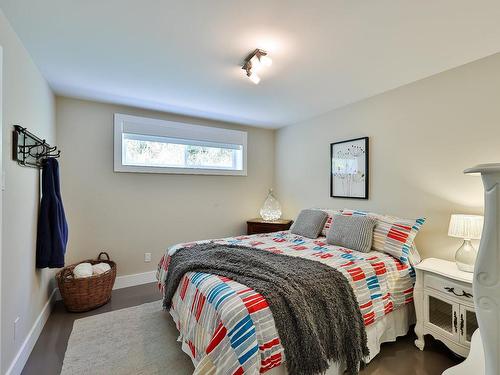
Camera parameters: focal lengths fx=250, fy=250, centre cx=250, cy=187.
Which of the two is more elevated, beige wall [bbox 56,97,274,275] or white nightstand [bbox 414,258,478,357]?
beige wall [bbox 56,97,274,275]

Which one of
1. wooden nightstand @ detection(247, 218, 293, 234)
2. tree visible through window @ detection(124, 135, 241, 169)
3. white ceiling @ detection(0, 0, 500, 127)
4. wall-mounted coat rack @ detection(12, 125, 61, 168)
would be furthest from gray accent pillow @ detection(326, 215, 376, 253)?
wall-mounted coat rack @ detection(12, 125, 61, 168)

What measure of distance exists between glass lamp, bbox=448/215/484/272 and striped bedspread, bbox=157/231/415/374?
1.28 feet

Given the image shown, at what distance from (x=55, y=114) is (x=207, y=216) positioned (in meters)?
2.32

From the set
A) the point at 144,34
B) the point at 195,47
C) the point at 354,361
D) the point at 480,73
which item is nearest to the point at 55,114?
the point at 144,34

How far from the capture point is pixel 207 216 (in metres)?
3.94

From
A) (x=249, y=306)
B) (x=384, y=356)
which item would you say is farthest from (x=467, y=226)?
(x=249, y=306)

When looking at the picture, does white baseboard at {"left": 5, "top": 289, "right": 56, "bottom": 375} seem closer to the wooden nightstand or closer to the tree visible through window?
the tree visible through window

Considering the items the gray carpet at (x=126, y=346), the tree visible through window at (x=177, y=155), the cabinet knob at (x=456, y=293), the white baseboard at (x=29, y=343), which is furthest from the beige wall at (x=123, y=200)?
the cabinet knob at (x=456, y=293)

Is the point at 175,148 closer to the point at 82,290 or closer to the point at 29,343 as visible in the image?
the point at 82,290

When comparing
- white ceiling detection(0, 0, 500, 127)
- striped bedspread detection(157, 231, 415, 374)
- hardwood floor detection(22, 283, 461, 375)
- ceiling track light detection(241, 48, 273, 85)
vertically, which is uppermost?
white ceiling detection(0, 0, 500, 127)

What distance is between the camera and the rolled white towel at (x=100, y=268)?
9.22 ft

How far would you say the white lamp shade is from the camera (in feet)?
6.43

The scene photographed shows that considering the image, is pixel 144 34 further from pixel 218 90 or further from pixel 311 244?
pixel 311 244

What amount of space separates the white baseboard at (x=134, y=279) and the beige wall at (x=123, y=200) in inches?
3.0
